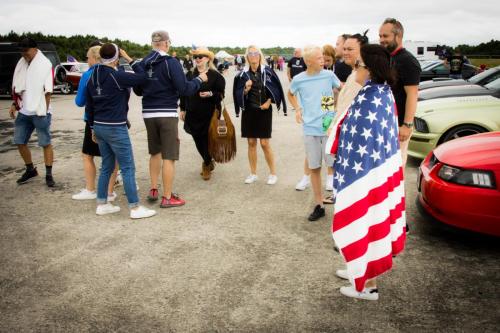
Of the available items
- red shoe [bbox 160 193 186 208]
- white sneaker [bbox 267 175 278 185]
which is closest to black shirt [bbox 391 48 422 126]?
white sneaker [bbox 267 175 278 185]

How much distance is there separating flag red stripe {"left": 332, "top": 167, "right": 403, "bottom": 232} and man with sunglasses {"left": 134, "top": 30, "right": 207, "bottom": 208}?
8.77ft

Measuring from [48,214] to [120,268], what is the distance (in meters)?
1.88

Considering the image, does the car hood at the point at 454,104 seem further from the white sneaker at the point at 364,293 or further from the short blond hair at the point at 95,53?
the short blond hair at the point at 95,53

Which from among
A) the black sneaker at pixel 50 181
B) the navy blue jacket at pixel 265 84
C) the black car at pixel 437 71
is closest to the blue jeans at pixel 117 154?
the black sneaker at pixel 50 181

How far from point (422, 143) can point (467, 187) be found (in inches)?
121

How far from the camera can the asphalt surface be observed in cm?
301

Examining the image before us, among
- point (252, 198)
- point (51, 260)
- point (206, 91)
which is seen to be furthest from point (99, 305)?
point (206, 91)

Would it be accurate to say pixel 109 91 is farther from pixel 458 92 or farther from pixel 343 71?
pixel 458 92

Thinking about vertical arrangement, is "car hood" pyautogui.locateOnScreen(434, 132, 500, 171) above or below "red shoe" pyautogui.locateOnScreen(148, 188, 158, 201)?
above

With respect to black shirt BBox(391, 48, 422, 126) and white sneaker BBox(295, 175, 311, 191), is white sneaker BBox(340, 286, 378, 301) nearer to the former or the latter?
black shirt BBox(391, 48, 422, 126)

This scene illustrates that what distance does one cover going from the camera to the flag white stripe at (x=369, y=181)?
298cm

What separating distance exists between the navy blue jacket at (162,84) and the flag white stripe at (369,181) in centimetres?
264

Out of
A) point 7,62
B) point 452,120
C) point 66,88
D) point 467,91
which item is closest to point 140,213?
point 452,120

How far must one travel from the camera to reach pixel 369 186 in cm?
298
